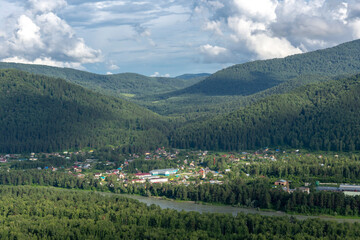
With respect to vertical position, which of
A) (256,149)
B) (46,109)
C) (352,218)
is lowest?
(352,218)

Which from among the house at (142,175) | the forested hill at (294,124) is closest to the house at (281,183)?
the house at (142,175)

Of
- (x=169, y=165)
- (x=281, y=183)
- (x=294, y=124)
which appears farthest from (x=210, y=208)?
(x=294, y=124)

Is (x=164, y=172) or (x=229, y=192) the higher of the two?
(x=164, y=172)

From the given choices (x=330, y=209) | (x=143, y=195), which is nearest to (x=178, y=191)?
(x=143, y=195)

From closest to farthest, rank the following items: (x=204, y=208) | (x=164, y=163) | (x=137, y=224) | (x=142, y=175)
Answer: (x=137, y=224)
(x=204, y=208)
(x=142, y=175)
(x=164, y=163)

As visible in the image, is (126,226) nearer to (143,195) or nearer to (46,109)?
(143,195)

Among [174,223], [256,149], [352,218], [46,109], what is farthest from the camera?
[46,109]

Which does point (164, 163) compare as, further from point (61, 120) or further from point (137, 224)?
point (61, 120)
